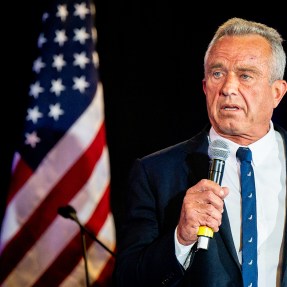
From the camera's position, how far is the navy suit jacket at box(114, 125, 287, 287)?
1737 mm

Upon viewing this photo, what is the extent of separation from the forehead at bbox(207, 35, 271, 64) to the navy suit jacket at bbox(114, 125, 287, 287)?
0.35m

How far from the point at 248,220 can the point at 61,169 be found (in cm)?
207

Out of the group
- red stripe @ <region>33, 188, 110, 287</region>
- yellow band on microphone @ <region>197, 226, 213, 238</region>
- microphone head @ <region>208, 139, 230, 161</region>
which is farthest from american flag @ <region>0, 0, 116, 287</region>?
yellow band on microphone @ <region>197, 226, 213, 238</region>

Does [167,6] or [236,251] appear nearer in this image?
[236,251]

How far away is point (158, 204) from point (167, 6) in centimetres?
251

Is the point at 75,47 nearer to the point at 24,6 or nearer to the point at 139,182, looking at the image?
the point at 24,6

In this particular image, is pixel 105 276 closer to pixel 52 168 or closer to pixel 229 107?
pixel 52 168

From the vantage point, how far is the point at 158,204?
1913mm

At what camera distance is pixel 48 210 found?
3600mm

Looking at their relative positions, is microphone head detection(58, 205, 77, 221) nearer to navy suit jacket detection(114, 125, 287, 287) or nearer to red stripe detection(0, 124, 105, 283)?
red stripe detection(0, 124, 105, 283)

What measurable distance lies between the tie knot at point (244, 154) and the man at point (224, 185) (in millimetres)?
51

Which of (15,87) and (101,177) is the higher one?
(15,87)

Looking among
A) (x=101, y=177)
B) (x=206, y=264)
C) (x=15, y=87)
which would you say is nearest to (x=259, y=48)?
(x=206, y=264)

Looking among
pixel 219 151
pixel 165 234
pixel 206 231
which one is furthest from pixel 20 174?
pixel 206 231
